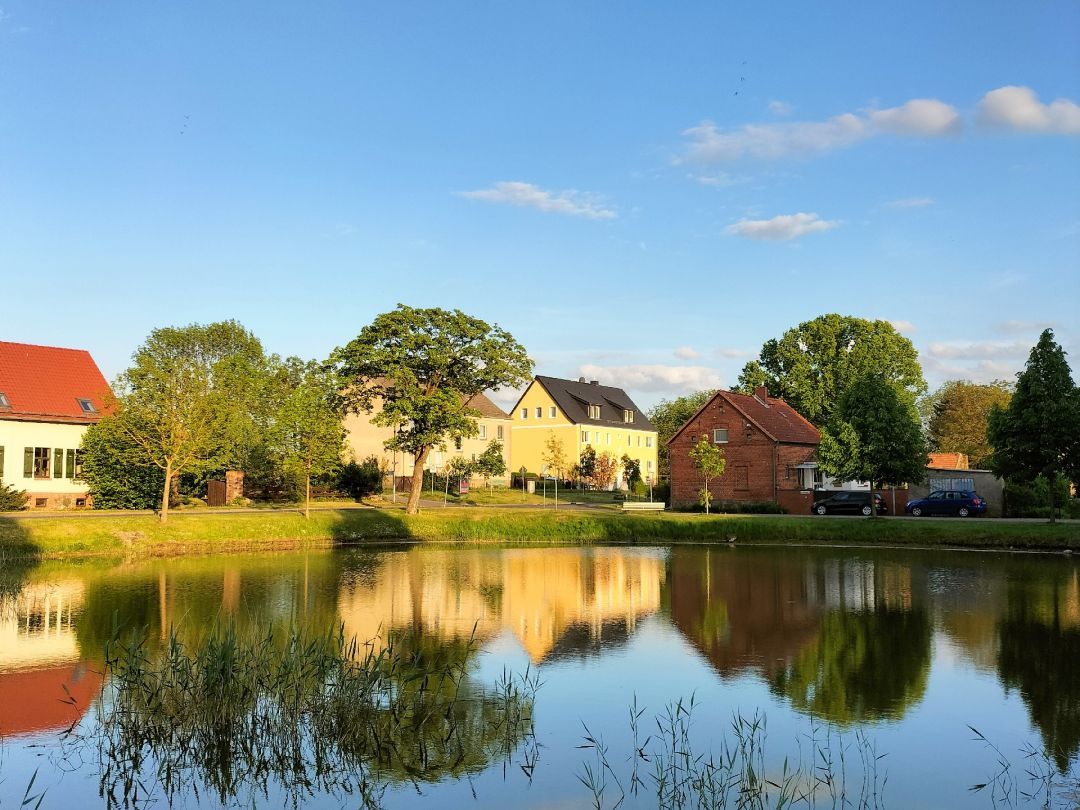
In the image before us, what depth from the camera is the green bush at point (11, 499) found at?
128ft

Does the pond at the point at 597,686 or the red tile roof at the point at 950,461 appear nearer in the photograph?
the pond at the point at 597,686

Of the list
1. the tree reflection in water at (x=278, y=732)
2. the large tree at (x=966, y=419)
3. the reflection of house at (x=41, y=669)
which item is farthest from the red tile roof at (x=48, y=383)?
the large tree at (x=966, y=419)

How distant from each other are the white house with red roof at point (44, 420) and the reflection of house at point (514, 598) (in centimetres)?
1954

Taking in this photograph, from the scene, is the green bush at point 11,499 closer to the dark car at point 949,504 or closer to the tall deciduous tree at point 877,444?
the tall deciduous tree at point 877,444

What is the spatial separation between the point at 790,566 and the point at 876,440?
1476cm

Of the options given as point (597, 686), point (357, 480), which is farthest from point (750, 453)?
point (597, 686)

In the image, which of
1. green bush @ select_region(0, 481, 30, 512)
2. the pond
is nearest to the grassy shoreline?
the pond

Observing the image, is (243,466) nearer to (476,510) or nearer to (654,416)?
(476,510)

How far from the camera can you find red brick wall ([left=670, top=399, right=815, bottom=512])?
5312 cm

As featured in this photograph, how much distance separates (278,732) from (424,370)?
35648 millimetres

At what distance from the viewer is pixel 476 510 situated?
45688 millimetres

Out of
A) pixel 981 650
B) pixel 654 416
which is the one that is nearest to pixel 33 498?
pixel 981 650

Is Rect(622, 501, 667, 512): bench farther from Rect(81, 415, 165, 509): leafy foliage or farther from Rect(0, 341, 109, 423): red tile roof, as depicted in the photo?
Rect(0, 341, 109, 423): red tile roof

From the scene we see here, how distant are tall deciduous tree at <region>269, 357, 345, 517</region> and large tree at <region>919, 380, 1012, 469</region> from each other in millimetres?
59234
